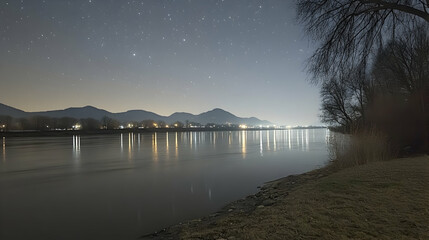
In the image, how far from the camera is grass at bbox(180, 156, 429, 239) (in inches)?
200

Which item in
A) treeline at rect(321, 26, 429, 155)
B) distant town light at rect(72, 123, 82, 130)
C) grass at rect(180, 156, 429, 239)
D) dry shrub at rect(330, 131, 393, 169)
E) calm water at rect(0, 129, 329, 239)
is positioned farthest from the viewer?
distant town light at rect(72, 123, 82, 130)

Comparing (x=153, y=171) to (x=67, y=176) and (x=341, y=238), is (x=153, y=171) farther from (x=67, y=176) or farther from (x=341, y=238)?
(x=341, y=238)

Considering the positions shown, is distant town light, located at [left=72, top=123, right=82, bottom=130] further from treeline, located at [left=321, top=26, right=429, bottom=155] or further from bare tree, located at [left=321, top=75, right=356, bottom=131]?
treeline, located at [left=321, top=26, right=429, bottom=155]

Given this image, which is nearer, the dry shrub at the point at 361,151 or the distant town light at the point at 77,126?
the dry shrub at the point at 361,151

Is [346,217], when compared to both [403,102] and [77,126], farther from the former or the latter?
[77,126]

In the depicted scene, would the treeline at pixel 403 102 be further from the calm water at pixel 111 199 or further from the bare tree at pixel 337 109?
the bare tree at pixel 337 109

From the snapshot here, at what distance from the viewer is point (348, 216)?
598 centimetres

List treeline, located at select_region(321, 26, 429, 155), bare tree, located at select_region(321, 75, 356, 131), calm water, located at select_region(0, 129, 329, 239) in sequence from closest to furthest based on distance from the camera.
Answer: calm water, located at select_region(0, 129, 329, 239) → treeline, located at select_region(321, 26, 429, 155) → bare tree, located at select_region(321, 75, 356, 131)

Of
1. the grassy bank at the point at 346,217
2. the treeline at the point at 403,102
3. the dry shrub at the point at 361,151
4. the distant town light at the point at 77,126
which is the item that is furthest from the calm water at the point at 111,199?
the distant town light at the point at 77,126

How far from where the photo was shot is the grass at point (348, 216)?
5086 millimetres

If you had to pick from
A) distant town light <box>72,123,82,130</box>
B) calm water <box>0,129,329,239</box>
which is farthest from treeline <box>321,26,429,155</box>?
distant town light <box>72,123,82,130</box>

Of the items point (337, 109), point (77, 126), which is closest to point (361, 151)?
point (337, 109)

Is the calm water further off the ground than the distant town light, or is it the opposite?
the distant town light

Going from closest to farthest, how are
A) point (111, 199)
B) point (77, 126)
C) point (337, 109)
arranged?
point (111, 199)
point (337, 109)
point (77, 126)
